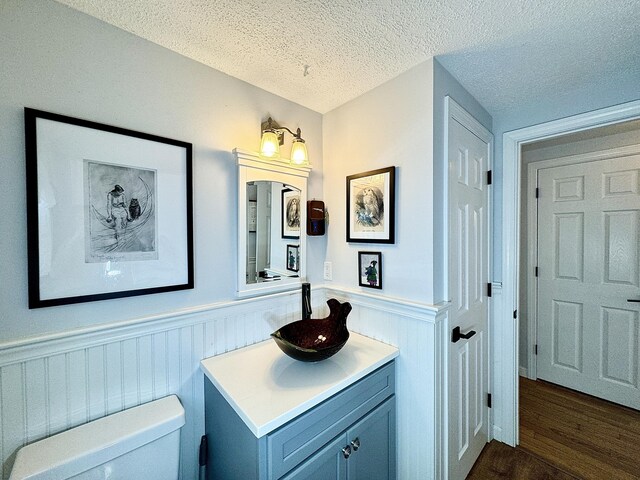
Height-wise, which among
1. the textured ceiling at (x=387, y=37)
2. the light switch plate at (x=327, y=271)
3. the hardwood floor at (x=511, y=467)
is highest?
the textured ceiling at (x=387, y=37)

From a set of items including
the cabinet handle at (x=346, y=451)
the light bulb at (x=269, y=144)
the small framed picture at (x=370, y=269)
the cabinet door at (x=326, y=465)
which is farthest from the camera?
the small framed picture at (x=370, y=269)

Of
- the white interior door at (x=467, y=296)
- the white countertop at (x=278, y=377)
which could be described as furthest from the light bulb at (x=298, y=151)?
the white countertop at (x=278, y=377)

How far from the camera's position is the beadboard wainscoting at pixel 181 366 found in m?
0.88

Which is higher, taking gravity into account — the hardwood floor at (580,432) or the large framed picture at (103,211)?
the large framed picture at (103,211)

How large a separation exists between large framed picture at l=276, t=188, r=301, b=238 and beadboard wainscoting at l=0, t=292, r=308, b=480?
1.46ft

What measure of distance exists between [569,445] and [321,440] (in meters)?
2.00

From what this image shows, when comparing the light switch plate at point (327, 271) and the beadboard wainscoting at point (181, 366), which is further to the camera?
the light switch plate at point (327, 271)

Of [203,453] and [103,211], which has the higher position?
[103,211]

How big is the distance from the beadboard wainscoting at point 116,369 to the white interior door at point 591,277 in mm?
A: 2774

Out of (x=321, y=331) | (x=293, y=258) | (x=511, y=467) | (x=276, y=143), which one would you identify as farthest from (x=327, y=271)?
(x=511, y=467)

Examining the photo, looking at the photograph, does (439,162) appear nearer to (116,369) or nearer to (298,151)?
(298,151)

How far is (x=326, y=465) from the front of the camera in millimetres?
995

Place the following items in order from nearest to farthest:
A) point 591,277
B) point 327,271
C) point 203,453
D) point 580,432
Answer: point 203,453
point 327,271
point 580,432
point 591,277

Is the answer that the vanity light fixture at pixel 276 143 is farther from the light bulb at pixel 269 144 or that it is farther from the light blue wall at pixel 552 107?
the light blue wall at pixel 552 107
